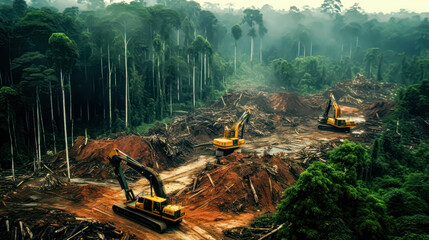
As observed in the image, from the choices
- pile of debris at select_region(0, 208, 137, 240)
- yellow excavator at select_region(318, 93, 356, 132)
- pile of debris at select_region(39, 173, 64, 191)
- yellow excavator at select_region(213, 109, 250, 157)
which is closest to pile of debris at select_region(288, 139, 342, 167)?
yellow excavator at select_region(213, 109, 250, 157)

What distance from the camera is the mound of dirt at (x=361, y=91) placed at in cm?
6168

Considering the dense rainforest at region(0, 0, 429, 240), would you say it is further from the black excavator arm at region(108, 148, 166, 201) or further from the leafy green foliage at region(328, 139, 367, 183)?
the black excavator arm at region(108, 148, 166, 201)

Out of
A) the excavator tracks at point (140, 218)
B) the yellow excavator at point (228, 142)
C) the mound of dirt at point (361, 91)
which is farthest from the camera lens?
the mound of dirt at point (361, 91)

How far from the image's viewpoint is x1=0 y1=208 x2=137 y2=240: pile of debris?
14109 mm

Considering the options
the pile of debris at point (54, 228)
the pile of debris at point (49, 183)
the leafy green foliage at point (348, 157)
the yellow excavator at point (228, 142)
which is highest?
the leafy green foliage at point (348, 157)

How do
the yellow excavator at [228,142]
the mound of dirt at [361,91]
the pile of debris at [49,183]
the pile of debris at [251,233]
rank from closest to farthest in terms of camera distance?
the pile of debris at [251,233] < the pile of debris at [49,183] < the yellow excavator at [228,142] < the mound of dirt at [361,91]

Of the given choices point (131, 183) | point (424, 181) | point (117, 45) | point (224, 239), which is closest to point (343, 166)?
point (424, 181)

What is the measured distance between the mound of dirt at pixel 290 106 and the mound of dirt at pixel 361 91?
11.8m

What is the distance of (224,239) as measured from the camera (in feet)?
48.8

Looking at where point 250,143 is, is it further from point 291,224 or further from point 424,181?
point 291,224

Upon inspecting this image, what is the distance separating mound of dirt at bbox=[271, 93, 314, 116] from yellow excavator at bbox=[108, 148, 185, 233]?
40.0 metres

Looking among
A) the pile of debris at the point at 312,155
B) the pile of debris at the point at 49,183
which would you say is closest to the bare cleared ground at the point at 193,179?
the pile of debris at the point at 312,155

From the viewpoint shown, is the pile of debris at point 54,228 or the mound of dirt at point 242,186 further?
the mound of dirt at point 242,186

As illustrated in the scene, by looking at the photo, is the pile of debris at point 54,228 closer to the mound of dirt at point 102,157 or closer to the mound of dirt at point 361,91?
the mound of dirt at point 102,157
